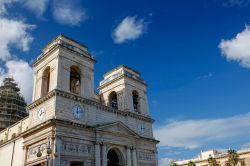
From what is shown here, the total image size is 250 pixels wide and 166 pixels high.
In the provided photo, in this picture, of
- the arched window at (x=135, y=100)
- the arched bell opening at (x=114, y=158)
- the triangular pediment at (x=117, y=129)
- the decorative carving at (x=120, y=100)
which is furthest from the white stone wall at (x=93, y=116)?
the arched bell opening at (x=114, y=158)

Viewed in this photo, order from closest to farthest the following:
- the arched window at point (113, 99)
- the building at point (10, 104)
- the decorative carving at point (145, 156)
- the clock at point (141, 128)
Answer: the decorative carving at point (145, 156) < the clock at point (141, 128) < the arched window at point (113, 99) < the building at point (10, 104)

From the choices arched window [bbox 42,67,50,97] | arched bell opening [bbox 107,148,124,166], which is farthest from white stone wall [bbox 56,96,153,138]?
arched window [bbox 42,67,50,97]

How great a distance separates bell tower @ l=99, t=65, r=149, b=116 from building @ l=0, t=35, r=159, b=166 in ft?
0.39

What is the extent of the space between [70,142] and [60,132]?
1.35 meters

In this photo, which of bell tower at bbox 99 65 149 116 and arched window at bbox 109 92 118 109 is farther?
arched window at bbox 109 92 118 109

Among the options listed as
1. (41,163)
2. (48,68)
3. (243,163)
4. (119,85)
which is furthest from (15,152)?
(243,163)

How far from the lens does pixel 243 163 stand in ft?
178

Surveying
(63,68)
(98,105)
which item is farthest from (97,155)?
(63,68)

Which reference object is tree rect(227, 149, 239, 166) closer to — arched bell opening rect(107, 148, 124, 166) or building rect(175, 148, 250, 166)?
building rect(175, 148, 250, 166)

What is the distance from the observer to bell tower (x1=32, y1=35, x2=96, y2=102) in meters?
25.3

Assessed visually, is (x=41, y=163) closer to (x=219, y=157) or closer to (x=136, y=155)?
(x=136, y=155)

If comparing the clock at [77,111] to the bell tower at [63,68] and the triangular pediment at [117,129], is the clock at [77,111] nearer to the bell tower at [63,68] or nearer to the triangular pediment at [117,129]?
the bell tower at [63,68]

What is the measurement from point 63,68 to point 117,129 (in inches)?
309

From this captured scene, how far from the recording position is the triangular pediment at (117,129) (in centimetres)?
2594
